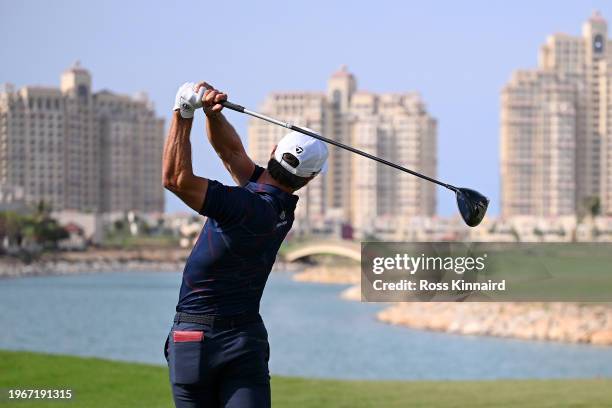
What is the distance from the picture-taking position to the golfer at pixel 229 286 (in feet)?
13.6

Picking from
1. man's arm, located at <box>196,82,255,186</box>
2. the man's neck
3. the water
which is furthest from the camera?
the water

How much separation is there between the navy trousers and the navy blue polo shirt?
0.07 metres

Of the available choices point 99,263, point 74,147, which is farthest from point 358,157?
point 99,263

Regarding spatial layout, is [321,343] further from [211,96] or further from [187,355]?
[211,96]

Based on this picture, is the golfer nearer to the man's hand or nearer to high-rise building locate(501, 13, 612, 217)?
the man's hand

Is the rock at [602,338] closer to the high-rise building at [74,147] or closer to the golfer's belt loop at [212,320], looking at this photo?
the golfer's belt loop at [212,320]

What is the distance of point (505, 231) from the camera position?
134 m

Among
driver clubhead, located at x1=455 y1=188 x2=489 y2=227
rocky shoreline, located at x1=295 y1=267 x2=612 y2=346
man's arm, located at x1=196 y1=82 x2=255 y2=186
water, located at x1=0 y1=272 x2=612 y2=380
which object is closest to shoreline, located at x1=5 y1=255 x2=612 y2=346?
rocky shoreline, located at x1=295 y1=267 x2=612 y2=346

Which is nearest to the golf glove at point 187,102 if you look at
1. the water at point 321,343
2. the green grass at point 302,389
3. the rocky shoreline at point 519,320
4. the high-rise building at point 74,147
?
the green grass at point 302,389

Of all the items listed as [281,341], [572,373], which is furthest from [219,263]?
[281,341]

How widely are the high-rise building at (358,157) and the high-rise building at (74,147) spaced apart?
55.7ft

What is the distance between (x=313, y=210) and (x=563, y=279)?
160454mm

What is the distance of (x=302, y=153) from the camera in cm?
428

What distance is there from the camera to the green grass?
9.49 meters
